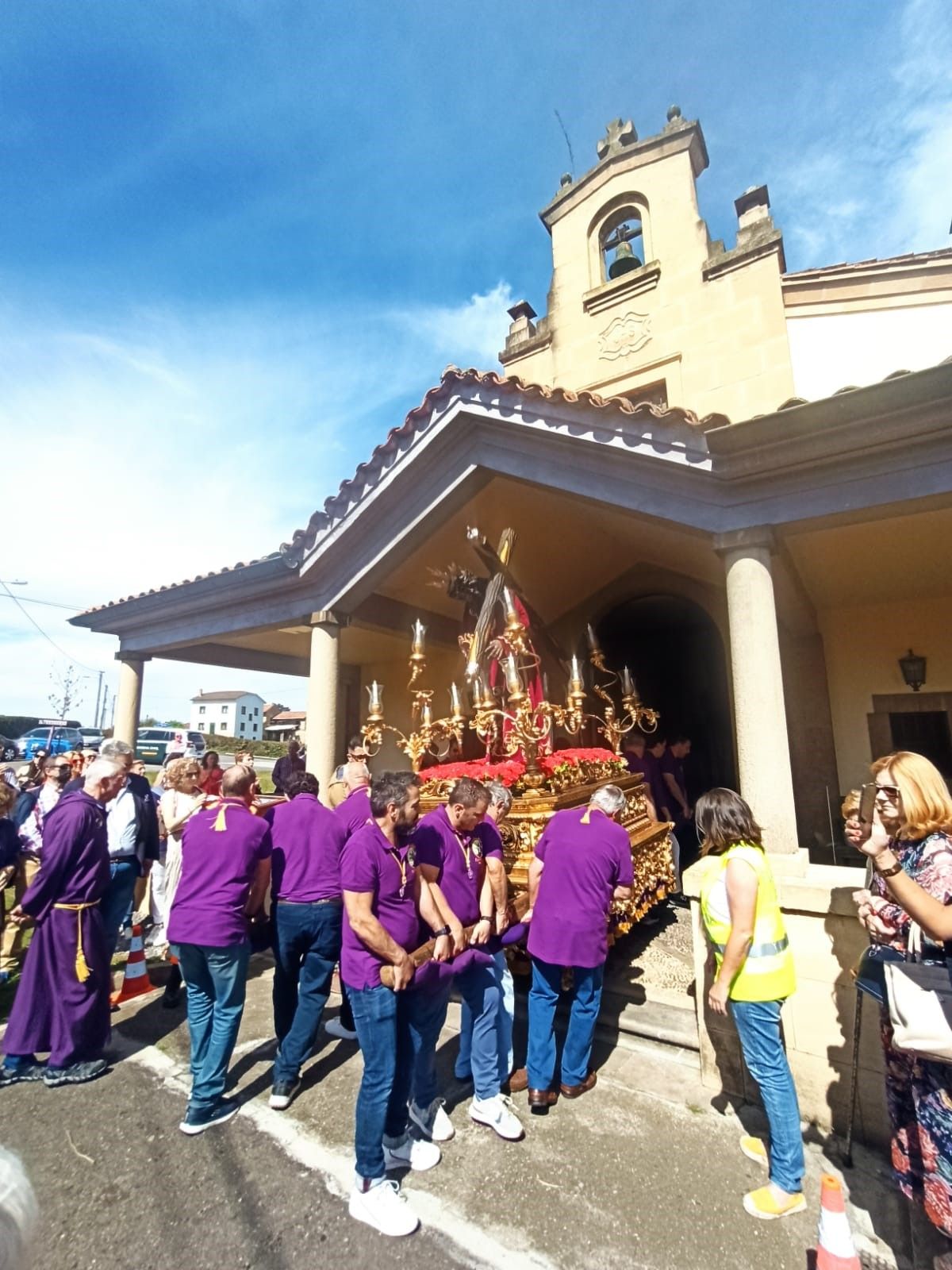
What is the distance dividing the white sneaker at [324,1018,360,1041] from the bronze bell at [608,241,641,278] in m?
10.6

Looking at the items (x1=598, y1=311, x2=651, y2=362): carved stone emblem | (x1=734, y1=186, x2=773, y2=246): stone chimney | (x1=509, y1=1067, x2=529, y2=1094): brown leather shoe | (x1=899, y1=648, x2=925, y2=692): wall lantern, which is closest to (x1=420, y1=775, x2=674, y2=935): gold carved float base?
(x1=509, y1=1067, x2=529, y2=1094): brown leather shoe

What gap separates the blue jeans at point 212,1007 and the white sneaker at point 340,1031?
1117mm

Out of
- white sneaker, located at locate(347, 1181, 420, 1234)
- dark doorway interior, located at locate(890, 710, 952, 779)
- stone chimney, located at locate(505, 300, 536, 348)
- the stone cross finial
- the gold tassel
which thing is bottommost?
white sneaker, located at locate(347, 1181, 420, 1234)

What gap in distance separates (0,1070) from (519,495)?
20.7ft

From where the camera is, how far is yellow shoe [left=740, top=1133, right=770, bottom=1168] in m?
2.97

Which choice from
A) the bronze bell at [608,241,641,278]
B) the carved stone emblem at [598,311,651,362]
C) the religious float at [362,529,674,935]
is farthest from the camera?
the bronze bell at [608,241,641,278]

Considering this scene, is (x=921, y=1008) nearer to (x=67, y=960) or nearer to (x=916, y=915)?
(x=916, y=915)

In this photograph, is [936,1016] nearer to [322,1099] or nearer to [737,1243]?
[737,1243]

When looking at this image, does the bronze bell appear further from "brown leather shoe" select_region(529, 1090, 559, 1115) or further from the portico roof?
"brown leather shoe" select_region(529, 1090, 559, 1115)

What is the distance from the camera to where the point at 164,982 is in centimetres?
546

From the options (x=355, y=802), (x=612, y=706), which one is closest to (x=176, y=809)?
(x=355, y=802)

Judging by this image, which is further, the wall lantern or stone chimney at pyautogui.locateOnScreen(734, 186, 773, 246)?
stone chimney at pyautogui.locateOnScreen(734, 186, 773, 246)

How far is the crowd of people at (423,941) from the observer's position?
8.23 feet

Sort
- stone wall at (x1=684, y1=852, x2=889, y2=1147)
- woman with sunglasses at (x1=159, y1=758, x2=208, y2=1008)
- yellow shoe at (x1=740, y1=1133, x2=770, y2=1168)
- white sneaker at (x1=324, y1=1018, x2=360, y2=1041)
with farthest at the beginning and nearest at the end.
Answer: woman with sunglasses at (x1=159, y1=758, x2=208, y2=1008), white sneaker at (x1=324, y1=1018, x2=360, y2=1041), stone wall at (x1=684, y1=852, x2=889, y2=1147), yellow shoe at (x1=740, y1=1133, x2=770, y2=1168)
